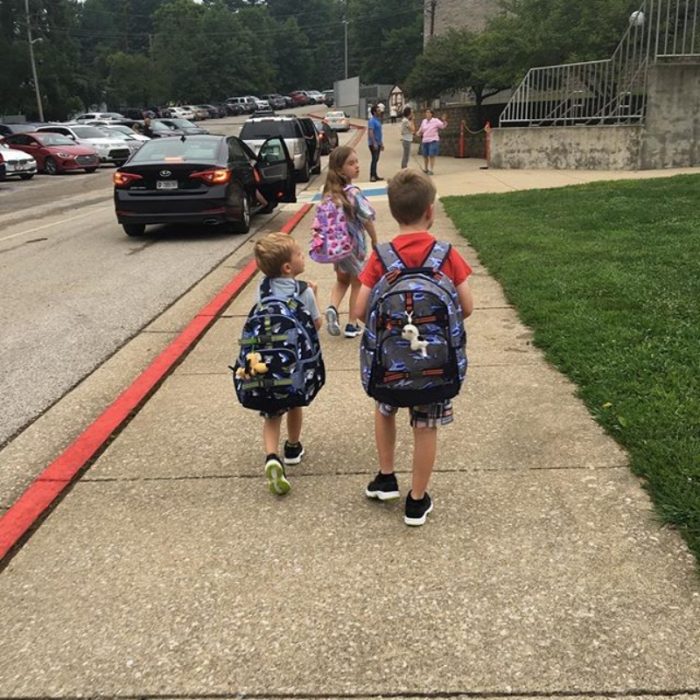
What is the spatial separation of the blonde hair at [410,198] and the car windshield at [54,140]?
27339mm

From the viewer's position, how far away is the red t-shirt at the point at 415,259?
295 cm

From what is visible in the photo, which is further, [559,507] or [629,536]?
[559,507]

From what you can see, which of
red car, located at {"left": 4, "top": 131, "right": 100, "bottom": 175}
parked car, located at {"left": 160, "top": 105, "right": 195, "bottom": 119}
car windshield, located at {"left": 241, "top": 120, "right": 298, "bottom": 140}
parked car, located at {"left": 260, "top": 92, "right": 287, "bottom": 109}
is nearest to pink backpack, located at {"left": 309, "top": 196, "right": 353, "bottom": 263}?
car windshield, located at {"left": 241, "top": 120, "right": 298, "bottom": 140}

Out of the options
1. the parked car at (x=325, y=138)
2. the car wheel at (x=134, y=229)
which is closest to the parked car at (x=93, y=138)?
the parked car at (x=325, y=138)

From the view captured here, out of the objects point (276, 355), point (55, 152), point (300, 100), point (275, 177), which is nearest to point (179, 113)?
point (300, 100)

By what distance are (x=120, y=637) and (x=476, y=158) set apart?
23.9 meters

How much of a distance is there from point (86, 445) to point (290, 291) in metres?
1.56

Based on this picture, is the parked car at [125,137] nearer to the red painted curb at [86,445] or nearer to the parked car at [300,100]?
the red painted curb at [86,445]

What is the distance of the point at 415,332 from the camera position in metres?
2.88

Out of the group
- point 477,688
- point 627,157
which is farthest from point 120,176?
point 627,157

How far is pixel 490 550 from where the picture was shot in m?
3.03

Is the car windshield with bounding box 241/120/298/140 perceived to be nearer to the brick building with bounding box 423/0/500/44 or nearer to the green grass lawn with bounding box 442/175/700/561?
the green grass lawn with bounding box 442/175/700/561

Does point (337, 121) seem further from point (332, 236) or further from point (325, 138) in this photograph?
point (332, 236)

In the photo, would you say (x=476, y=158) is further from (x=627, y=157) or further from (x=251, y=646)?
(x=251, y=646)
